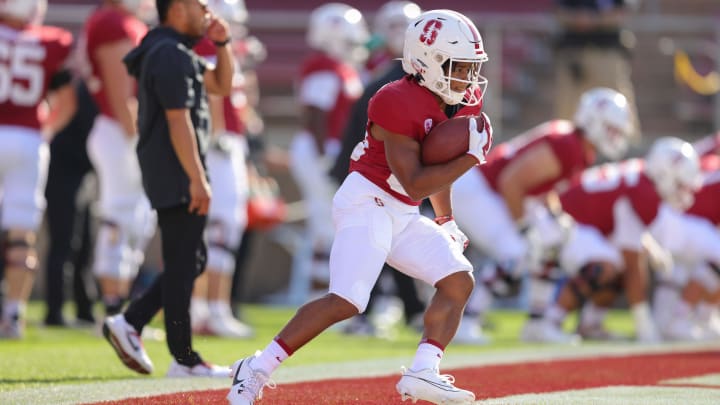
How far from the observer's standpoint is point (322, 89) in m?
9.20

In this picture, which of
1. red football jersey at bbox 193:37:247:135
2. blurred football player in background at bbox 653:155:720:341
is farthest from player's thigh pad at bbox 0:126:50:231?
blurred football player in background at bbox 653:155:720:341

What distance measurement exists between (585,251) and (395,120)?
178 inches

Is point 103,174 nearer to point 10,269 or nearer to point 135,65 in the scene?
point 10,269

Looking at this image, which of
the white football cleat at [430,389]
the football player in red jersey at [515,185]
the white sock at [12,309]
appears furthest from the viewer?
the football player in red jersey at [515,185]

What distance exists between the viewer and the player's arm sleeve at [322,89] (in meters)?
9.18

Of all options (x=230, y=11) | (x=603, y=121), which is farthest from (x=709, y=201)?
(x=230, y=11)

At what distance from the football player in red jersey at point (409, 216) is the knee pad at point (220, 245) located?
334cm

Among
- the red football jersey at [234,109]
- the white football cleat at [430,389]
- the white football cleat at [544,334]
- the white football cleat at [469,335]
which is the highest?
the red football jersey at [234,109]

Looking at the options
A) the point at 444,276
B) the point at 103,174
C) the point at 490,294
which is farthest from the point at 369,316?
the point at 444,276

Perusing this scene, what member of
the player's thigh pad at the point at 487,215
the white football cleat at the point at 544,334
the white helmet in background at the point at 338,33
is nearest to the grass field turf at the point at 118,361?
the white football cleat at the point at 544,334

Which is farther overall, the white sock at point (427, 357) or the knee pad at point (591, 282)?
the knee pad at point (591, 282)

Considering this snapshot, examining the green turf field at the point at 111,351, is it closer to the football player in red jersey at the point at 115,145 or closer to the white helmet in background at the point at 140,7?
the football player in red jersey at the point at 115,145

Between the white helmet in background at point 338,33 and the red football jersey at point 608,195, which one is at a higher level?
the white helmet in background at point 338,33

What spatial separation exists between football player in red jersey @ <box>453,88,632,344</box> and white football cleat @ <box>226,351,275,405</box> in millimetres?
3785
